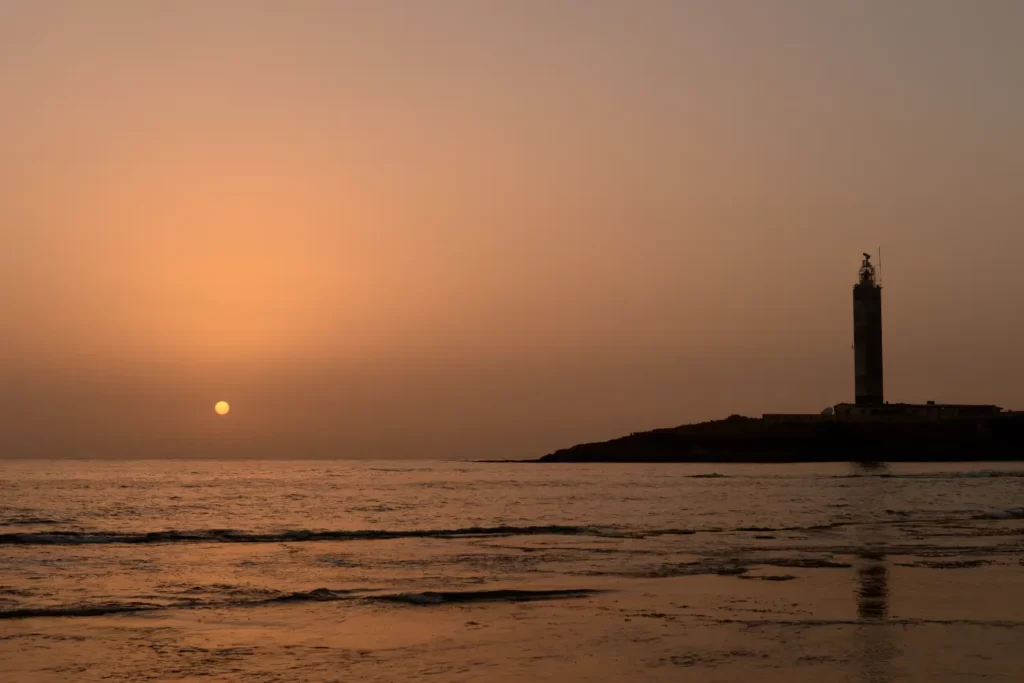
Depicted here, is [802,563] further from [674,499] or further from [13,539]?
[674,499]

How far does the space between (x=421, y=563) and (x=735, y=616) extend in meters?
9.71

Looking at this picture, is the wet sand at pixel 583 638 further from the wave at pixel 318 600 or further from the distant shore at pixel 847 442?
the distant shore at pixel 847 442

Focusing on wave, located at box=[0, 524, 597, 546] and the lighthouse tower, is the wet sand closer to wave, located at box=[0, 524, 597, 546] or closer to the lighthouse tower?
wave, located at box=[0, 524, 597, 546]

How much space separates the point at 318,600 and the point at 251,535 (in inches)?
565

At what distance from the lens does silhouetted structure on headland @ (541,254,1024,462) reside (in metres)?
104

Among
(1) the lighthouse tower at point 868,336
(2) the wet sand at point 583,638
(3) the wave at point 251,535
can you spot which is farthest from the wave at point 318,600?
(1) the lighthouse tower at point 868,336

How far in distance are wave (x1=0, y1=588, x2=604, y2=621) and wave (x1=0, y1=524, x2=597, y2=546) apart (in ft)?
38.9

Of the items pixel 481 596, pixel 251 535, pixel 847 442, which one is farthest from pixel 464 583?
pixel 847 442

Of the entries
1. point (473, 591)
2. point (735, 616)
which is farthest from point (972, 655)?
point (473, 591)

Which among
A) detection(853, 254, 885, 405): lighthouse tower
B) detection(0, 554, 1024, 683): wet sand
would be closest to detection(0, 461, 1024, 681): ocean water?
detection(0, 554, 1024, 683): wet sand

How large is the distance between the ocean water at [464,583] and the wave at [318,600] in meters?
0.08

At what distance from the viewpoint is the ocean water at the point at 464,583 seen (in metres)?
13.8

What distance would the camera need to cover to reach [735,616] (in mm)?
16484

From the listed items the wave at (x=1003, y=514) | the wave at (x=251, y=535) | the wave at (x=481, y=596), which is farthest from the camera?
the wave at (x=1003, y=514)
